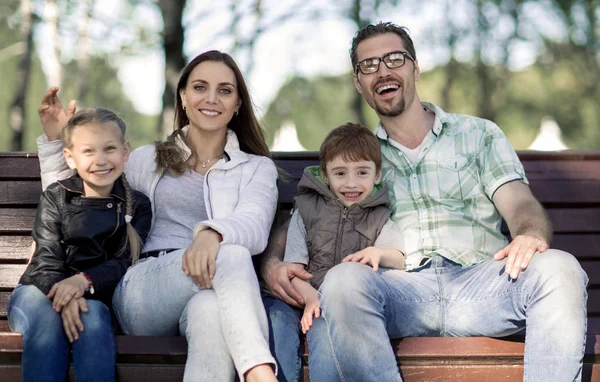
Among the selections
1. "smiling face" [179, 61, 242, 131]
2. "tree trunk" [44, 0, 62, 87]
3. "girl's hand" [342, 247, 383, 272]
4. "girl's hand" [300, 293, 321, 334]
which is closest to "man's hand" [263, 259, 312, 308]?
"girl's hand" [300, 293, 321, 334]

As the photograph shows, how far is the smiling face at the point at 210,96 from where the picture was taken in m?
3.74

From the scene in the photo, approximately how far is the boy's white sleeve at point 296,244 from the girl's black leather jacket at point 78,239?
717mm

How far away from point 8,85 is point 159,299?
22742 millimetres

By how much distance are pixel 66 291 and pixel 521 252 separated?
1.83m

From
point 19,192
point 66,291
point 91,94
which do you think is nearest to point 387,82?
point 66,291

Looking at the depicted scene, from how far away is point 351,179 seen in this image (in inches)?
139

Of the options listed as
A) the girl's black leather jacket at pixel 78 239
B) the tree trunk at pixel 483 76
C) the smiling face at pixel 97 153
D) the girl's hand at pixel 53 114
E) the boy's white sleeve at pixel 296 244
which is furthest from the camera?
the tree trunk at pixel 483 76

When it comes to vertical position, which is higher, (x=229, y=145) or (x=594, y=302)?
(x=229, y=145)

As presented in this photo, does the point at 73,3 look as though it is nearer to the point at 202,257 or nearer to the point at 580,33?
the point at 202,257

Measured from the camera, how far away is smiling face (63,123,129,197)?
3.37m

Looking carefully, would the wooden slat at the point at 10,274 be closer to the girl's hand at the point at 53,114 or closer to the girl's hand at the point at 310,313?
the girl's hand at the point at 53,114

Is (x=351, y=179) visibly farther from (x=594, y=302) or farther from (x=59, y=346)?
(x=594, y=302)

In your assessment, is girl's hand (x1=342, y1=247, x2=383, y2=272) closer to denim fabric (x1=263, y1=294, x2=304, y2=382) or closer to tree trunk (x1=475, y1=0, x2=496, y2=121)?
denim fabric (x1=263, y1=294, x2=304, y2=382)

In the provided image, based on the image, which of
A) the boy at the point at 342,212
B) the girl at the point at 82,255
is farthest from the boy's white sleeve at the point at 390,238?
the girl at the point at 82,255
